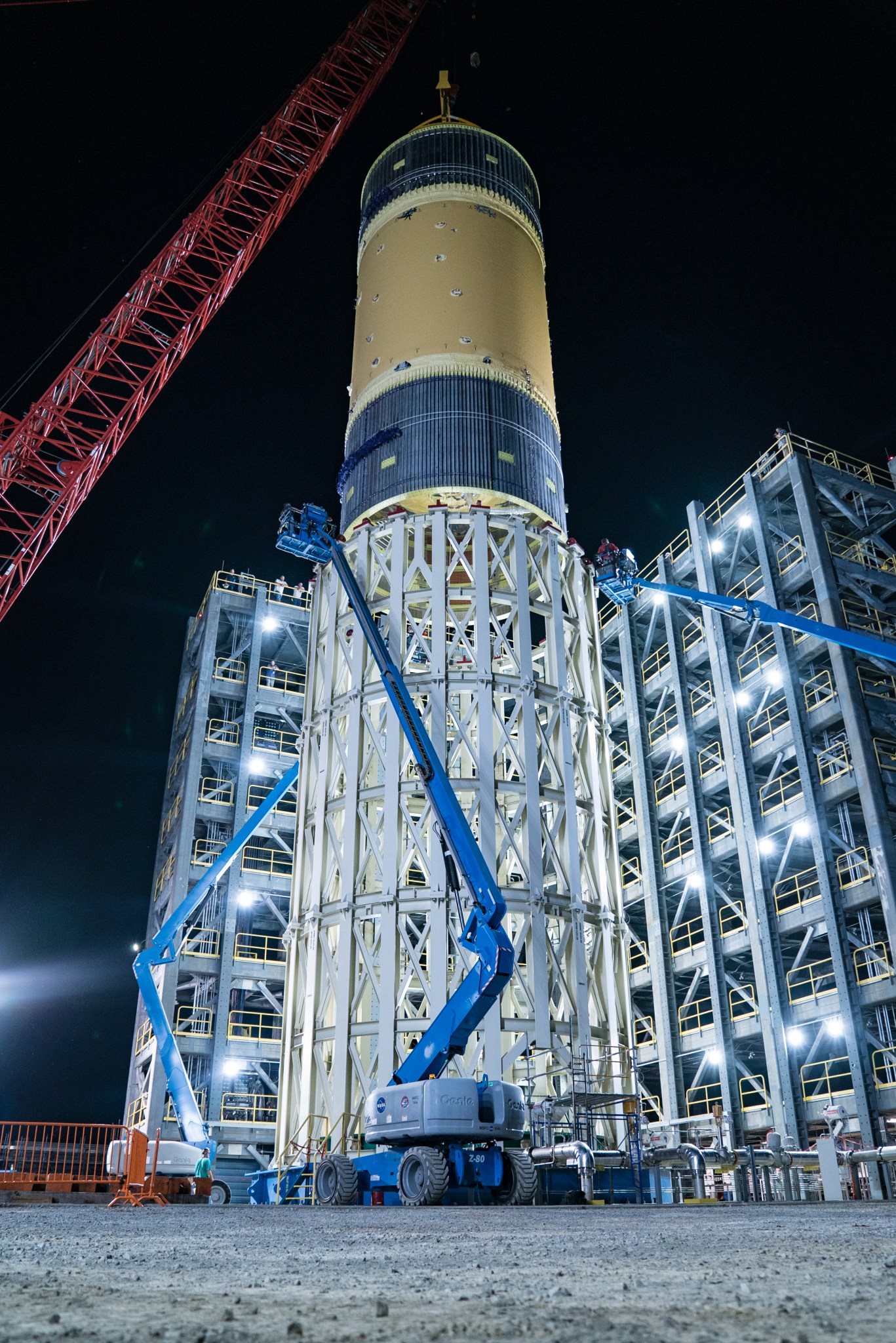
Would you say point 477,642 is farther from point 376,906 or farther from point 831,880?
point 831,880

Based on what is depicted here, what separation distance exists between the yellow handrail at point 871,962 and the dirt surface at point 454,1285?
3134cm

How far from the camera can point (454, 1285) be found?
493 cm

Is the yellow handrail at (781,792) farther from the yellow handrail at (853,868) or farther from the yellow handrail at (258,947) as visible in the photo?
the yellow handrail at (258,947)

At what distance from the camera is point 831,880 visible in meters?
39.8

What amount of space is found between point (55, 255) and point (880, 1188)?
2617 inches

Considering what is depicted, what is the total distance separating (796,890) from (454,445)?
22842 millimetres

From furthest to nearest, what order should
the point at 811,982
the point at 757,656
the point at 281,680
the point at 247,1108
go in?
the point at 281,680 < the point at 757,656 < the point at 247,1108 < the point at 811,982

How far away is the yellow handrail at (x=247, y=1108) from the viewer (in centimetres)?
4578

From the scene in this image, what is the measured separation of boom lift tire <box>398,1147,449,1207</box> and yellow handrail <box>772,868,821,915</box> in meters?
26.8

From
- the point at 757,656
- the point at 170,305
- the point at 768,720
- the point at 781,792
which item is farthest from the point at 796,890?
the point at 170,305

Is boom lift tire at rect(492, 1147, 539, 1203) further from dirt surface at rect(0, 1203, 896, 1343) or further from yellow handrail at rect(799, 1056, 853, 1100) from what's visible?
A: yellow handrail at rect(799, 1056, 853, 1100)

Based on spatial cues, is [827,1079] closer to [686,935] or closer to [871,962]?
[871,962]

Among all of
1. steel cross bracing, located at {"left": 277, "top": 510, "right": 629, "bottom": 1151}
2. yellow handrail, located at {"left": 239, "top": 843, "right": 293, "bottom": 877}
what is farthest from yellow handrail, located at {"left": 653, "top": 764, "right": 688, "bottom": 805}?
steel cross bracing, located at {"left": 277, "top": 510, "right": 629, "bottom": 1151}

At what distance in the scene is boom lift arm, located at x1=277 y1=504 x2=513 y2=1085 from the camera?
68.4 ft
